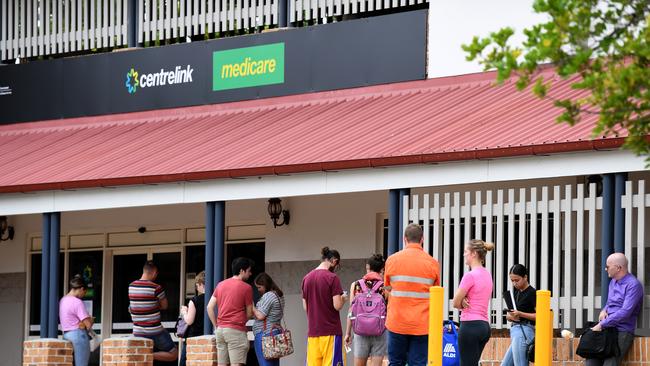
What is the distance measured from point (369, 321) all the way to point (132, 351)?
4.42 metres

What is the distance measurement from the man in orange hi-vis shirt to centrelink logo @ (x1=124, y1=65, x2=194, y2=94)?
8793 millimetres

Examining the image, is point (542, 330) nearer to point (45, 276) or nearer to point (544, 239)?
point (544, 239)

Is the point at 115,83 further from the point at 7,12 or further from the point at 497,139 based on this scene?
the point at 497,139

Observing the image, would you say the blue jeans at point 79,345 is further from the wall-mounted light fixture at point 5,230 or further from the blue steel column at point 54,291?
the wall-mounted light fixture at point 5,230

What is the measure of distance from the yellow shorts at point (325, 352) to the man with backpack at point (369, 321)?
90 centimetres

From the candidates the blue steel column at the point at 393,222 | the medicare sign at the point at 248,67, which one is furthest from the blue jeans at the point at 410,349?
the medicare sign at the point at 248,67

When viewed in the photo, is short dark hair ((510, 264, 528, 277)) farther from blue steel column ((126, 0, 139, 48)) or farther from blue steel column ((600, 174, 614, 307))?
blue steel column ((126, 0, 139, 48))

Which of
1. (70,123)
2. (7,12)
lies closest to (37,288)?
(70,123)

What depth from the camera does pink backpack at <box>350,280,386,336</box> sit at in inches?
551

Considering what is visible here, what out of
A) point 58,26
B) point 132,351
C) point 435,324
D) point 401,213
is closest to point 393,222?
point 401,213

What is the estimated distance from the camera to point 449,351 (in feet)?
44.9

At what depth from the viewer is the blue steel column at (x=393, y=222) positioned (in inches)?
607

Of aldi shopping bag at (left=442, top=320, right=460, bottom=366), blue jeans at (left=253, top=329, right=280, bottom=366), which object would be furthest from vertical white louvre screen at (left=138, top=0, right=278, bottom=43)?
aldi shopping bag at (left=442, top=320, right=460, bottom=366)

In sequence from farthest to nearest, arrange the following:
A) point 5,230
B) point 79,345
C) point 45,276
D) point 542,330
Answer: point 5,230 < point 45,276 < point 79,345 < point 542,330
